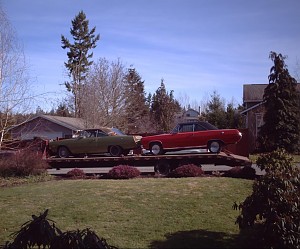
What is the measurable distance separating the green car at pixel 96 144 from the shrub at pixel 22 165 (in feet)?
7.91

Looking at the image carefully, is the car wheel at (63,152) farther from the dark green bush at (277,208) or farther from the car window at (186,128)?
the dark green bush at (277,208)

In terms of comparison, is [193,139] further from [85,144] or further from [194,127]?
[85,144]

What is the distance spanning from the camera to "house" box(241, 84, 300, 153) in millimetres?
33591

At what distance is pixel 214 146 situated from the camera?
14.7 m

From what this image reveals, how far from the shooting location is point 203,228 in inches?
297

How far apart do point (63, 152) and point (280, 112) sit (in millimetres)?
19166

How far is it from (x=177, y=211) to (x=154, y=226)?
1.17m

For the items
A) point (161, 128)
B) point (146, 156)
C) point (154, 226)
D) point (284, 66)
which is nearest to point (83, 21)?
point (161, 128)

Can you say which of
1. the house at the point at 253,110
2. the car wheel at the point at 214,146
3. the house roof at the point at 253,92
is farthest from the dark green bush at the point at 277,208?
the house roof at the point at 253,92

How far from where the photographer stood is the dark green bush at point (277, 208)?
→ 5.55 meters

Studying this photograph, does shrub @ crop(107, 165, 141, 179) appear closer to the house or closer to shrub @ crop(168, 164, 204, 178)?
shrub @ crop(168, 164, 204, 178)

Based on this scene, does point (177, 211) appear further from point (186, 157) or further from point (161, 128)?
point (161, 128)

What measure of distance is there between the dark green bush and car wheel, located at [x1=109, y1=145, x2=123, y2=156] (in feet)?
→ 33.5

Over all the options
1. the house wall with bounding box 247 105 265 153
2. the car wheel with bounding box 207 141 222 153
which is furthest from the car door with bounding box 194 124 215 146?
the house wall with bounding box 247 105 265 153
